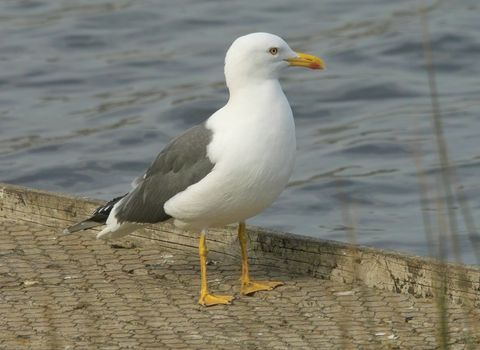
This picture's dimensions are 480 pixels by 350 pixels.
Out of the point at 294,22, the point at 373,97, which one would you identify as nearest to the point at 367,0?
the point at 294,22

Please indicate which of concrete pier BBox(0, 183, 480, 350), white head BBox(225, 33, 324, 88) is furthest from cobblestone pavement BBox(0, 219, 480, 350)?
white head BBox(225, 33, 324, 88)

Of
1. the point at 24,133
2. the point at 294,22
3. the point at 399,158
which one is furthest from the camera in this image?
the point at 294,22

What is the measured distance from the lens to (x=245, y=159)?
491 centimetres

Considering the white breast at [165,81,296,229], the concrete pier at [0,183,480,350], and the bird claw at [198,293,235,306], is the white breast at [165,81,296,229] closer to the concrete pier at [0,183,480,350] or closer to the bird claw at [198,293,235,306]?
the bird claw at [198,293,235,306]

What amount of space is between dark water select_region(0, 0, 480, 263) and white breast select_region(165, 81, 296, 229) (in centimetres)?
403

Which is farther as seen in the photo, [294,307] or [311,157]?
[311,157]

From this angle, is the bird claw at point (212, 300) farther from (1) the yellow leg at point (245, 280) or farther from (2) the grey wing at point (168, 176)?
(2) the grey wing at point (168, 176)

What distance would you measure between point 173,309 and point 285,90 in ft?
31.6

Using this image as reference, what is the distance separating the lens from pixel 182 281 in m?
5.52

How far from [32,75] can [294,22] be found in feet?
18.2

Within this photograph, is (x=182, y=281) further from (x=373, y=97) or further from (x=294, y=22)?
(x=294, y=22)

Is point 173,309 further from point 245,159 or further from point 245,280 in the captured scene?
point 245,159

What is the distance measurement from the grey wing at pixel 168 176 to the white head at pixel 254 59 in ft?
1.34

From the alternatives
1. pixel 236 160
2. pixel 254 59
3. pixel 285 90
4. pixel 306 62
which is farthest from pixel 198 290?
pixel 285 90
